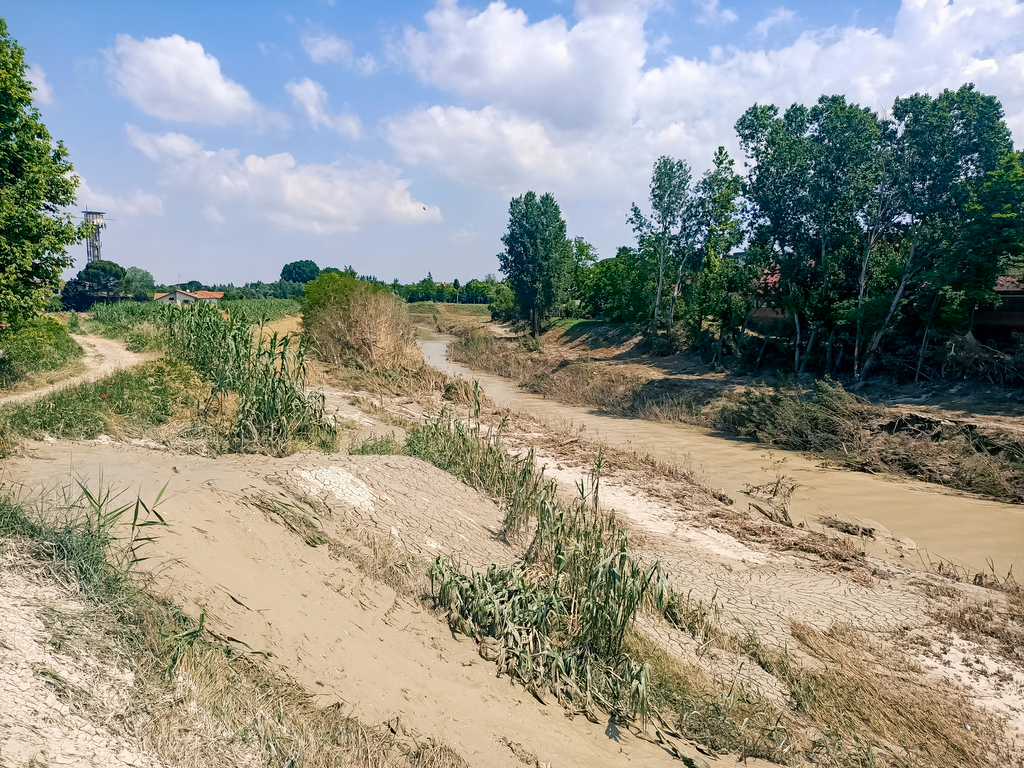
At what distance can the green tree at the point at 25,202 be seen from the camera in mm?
11898

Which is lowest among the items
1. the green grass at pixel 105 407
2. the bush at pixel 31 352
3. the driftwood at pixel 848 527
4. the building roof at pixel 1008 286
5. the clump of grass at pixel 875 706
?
the driftwood at pixel 848 527

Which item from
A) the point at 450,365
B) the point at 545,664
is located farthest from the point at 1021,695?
the point at 450,365

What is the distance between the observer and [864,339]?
20.1 meters

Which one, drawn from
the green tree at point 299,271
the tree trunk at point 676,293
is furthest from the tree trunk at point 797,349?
the green tree at point 299,271

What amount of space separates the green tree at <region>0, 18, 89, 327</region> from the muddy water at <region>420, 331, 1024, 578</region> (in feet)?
44.0

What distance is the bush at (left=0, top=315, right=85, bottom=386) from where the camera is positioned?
13.0m

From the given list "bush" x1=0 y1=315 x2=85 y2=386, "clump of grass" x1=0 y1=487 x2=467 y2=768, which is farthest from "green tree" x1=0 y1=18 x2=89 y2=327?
"clump of grass" x1=0 y1=487 x2=467 y2=768

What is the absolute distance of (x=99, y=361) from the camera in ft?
56.7

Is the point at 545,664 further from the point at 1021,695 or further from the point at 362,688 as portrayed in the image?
the point at 1021,695

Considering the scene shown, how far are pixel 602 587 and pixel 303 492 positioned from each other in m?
3.21

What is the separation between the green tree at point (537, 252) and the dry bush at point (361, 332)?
21.3 metres

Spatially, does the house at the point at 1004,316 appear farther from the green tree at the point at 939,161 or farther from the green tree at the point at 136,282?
the green tree at the point at 136,282

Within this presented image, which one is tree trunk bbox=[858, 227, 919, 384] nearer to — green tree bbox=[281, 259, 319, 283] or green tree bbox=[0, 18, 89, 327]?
green tree bbox=[0, 18, 89, 327]

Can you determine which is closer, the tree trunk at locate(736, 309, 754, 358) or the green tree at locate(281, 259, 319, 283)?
the tree trunk at locate(736, 309, 754, 358)
